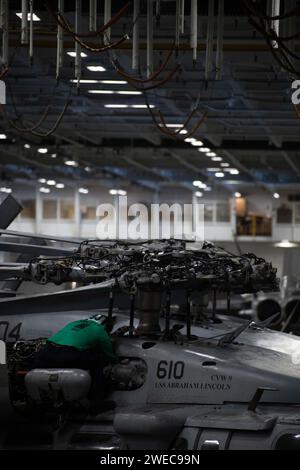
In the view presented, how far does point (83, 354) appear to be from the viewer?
9.56m

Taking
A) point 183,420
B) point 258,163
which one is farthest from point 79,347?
point 258,163

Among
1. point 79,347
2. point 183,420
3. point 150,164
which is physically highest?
point 150,164

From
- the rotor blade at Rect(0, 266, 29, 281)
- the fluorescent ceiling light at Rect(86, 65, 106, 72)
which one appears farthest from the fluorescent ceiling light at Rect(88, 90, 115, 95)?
the rotor blade at Rect(0, 266, 29, 281)

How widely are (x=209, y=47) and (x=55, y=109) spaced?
1004cm

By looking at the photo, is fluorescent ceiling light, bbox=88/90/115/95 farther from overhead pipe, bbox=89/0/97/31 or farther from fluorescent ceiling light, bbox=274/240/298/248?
fluorescent ceiling light, bbox=274/240/298/248

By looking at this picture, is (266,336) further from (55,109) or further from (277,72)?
(55,109)

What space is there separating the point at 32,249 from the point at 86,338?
3.35m

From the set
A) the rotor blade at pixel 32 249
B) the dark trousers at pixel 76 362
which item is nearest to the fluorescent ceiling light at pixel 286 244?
the rotor blade at pixel 32 249

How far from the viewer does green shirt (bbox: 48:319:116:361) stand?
9.65 m

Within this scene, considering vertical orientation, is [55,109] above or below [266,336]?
above

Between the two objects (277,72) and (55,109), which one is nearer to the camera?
(277,72)

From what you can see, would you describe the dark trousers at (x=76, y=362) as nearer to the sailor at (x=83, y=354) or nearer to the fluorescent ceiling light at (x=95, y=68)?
the sailor at (x=83, y=354)

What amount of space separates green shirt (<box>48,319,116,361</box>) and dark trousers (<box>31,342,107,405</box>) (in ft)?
0.23

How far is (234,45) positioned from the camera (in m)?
14.2
